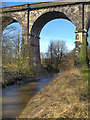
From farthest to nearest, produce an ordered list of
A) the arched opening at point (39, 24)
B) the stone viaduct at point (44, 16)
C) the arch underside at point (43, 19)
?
1. the arched opening at point (39, 24)
2. the arch underside at point (43, 19)
3. the stone viaduct at point (44, 16)

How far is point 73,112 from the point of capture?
446 cm

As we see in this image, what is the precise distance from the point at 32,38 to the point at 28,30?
1.22m

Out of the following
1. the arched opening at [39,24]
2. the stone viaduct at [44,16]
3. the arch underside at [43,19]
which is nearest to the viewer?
the stone viaduct at [44,16]

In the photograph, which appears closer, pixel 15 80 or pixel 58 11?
pixel 15 80

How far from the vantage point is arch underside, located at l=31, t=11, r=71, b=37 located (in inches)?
738

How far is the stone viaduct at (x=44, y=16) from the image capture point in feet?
55.9

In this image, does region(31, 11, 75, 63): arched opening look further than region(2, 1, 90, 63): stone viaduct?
Yes

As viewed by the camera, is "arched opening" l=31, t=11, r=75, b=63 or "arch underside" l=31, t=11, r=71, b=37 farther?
"arched opening" l=31, t=11, r=75, b=63

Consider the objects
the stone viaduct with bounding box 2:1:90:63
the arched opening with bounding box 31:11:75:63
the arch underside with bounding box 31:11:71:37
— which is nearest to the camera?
the stone viaduct with bounding box 2:1:90:63

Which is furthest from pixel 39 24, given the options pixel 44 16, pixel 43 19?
pixel 44 16

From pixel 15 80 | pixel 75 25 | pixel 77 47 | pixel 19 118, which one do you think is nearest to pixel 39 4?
pixel 75 25

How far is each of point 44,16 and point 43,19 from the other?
693 millimetres

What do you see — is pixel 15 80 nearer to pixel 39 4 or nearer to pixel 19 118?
pixel 19 118

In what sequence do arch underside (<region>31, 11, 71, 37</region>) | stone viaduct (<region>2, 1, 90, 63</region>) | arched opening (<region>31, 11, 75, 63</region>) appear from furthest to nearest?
arched opening (<region>31, 11, 75, 63</region>), arch underside (<region>31, 11, 71, 37</region>), stone viaduct (<region>2, 1, 90, 63</region>)
